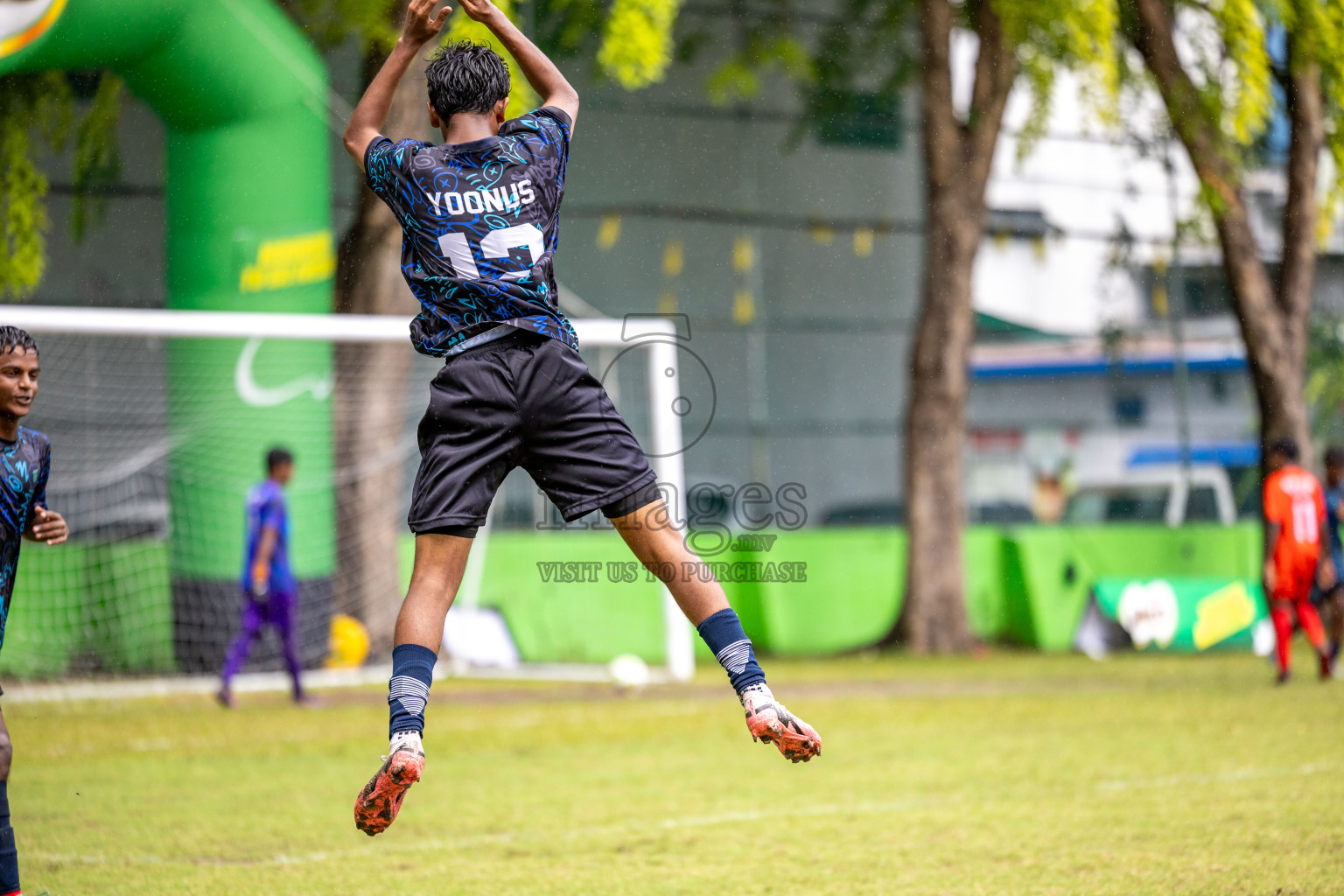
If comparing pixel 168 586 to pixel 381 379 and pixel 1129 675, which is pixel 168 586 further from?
pixel 1129 675

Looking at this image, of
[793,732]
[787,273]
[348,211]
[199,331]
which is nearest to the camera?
[793,732]

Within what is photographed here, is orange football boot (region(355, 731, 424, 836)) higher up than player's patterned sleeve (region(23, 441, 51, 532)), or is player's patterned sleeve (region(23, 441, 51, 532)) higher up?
player's patterned sleeve (region(23, 441, 51, 532))

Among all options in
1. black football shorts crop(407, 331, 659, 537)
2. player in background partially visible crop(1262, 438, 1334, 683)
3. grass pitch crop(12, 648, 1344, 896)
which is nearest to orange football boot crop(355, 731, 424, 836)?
black football shorts crop(407, 331, 659, 537)

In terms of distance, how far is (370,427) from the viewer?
48.3ft

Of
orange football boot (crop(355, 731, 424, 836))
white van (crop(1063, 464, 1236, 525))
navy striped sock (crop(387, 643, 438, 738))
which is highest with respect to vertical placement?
navy striped sock (crop(387, 643, 438, 738))

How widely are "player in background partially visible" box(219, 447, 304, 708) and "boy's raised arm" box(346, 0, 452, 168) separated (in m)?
7.54

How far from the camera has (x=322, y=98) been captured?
13.2 metres

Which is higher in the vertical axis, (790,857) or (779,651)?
(790,857)

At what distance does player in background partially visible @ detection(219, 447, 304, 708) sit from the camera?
37.7 ft

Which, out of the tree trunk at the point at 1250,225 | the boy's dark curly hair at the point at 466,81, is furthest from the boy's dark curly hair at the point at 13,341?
the tree trunk at the point at 1250,225

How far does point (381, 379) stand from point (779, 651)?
5.27 meters

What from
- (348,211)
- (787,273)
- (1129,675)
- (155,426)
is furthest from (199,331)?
(787,273)

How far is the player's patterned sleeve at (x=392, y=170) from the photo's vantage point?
4.11 m

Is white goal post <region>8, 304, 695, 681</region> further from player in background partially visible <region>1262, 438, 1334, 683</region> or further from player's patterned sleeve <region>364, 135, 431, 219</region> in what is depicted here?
player's patterned sleeve <region>364, 135, 431, 219</region>
